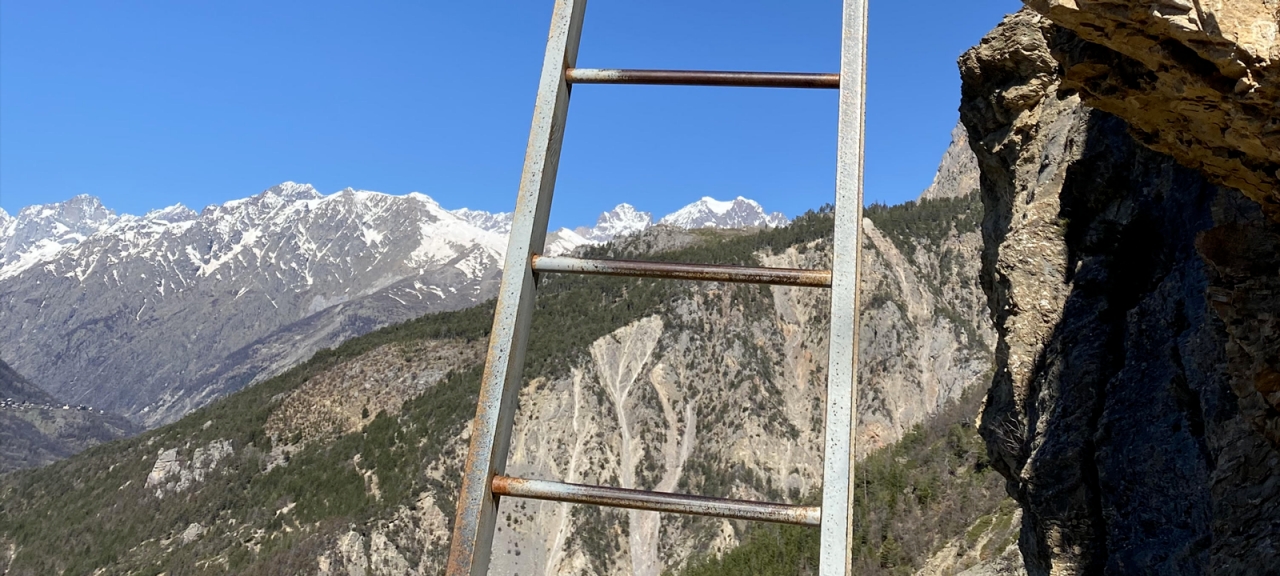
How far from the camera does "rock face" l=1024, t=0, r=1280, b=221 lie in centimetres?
390

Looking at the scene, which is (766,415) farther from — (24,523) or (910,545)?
(24,523)

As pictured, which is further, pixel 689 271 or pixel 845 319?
pixel 689 271

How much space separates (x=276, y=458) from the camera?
91.7 metres

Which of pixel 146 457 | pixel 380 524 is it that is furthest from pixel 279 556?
pixel 146 457

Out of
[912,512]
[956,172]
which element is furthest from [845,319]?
[956,172]

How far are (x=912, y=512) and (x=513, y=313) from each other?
44493mm

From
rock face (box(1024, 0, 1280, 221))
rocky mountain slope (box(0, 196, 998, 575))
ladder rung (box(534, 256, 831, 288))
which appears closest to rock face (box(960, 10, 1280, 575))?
rock face (box(1024, 0, 1280, 221))

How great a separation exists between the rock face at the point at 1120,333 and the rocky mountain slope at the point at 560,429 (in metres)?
60.3

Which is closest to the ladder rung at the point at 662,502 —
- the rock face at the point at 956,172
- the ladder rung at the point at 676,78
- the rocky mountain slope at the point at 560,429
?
the ladder rung at the point at 676,78

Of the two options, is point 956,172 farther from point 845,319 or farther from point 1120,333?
point 845,319

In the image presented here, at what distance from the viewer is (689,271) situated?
263cm

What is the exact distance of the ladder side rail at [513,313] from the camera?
2.54m

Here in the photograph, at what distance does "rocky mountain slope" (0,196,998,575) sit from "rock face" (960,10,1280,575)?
60.3 metres

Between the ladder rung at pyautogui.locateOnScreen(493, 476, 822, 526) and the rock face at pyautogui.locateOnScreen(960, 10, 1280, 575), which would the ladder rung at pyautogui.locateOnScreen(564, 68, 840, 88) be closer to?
the ladder rung at pyautogui.locateOnScreen(493, 476, 822, 526)
